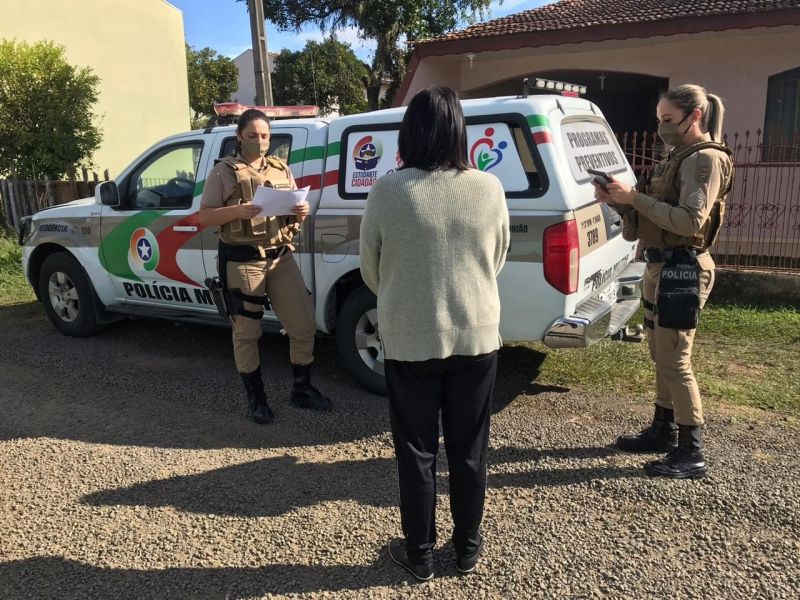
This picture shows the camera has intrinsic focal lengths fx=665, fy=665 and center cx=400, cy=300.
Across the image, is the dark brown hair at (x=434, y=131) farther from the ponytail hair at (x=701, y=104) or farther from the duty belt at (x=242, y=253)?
the duty belt at (x=242, y=253)

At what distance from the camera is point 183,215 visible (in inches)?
209

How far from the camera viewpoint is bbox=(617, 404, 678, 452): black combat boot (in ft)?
12.5

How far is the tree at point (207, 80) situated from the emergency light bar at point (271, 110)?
28.7 metres

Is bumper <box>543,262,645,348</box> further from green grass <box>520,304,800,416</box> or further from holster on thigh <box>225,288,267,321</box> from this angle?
holster on thigh <box>225,288,267,321</box>

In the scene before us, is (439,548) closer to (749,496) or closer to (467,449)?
(467,449)

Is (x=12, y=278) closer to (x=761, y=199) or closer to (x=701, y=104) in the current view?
(x=701, y=104)

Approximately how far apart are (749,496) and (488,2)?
2362 centimetres

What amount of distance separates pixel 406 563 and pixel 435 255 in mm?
1313

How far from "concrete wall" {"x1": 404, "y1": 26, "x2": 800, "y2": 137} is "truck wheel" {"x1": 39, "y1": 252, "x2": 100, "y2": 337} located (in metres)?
8.60

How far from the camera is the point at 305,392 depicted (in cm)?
459

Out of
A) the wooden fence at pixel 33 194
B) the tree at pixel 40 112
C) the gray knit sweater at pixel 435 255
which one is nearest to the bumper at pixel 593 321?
the gray knit sweater at pixel 435 255

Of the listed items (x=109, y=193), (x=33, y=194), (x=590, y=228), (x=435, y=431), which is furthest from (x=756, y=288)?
(x=33, y=194)

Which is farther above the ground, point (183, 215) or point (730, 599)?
point (183, 215)

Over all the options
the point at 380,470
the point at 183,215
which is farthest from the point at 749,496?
the point at 183,215
